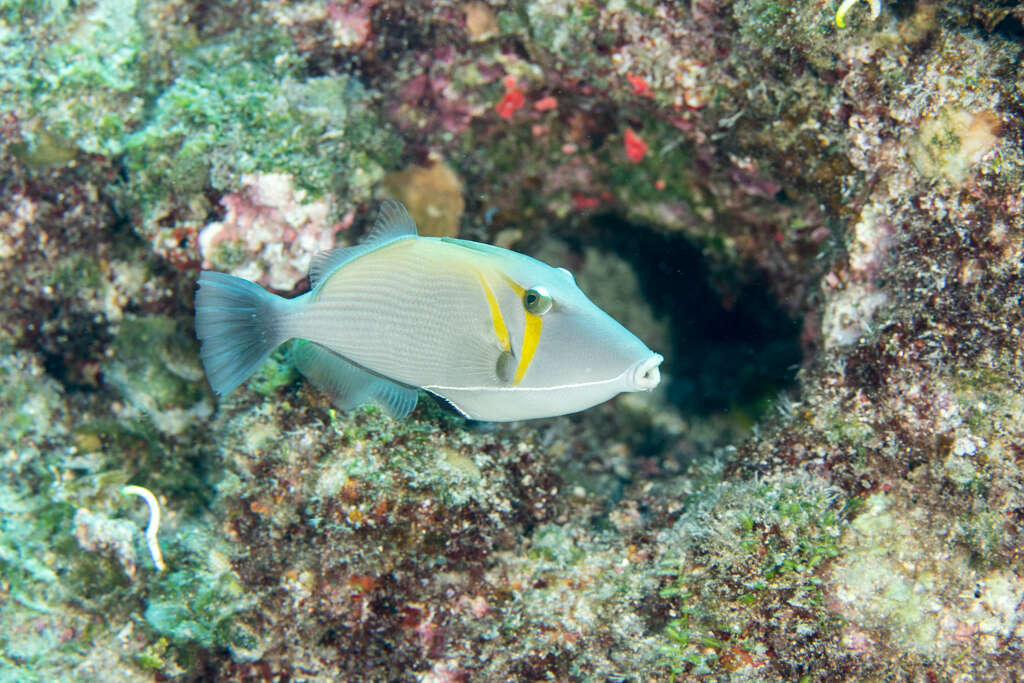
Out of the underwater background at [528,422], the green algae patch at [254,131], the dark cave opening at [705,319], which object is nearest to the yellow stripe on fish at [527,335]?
the underwater background at [528,422]

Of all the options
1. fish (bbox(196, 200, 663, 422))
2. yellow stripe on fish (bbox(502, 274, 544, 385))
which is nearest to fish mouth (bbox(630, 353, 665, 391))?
fish (bbox(196, 200, 663, 422))

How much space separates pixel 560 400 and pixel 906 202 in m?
2.14

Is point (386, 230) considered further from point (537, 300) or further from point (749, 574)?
point (749, 574)

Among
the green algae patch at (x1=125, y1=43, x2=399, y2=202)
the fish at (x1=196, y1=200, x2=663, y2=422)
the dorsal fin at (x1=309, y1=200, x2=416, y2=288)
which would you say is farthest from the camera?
the green algae patch at (x1=125, y1=43, x2=399, y2=202)

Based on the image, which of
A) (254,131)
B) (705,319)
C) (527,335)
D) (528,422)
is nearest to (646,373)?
(527,335)

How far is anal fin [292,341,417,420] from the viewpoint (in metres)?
2.56

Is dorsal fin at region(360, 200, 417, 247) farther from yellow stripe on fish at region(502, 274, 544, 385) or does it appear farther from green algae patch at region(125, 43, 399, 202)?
green algae patch at region(125, 43, 399, 202)

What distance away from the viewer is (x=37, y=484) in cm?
388

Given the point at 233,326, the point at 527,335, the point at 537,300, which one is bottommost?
the point at 233,326

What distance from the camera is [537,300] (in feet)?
6.85

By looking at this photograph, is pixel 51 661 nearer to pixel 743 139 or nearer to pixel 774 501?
pixel 774 501

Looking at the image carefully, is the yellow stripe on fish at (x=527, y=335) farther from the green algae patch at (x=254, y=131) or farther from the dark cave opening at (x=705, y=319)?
the dark cave opening at (x=705, y=319)

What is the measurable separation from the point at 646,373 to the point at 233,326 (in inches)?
66.6

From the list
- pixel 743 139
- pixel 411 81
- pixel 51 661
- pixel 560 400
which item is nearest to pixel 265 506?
pixel 51 661
